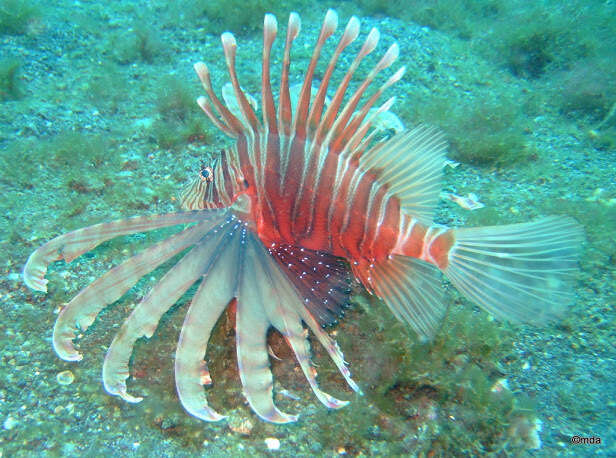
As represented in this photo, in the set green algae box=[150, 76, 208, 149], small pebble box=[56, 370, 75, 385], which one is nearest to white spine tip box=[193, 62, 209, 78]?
small pebble box=[56, 370, 75, 385]

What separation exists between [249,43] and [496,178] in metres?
5.70

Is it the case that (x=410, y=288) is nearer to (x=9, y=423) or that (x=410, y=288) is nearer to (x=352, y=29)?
(x=352, y=29)

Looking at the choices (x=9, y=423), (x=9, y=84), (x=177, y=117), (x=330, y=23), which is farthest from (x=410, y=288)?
(x=9, y=84)

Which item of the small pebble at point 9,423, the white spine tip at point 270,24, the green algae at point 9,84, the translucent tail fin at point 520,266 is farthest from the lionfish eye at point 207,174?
the green algae at point 9,84

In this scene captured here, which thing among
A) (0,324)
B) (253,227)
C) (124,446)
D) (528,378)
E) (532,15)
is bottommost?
(124,446)

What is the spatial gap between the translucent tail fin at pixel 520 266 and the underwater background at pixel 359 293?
182 mm

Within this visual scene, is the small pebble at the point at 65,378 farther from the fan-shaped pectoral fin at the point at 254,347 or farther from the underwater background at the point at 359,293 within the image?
the fan-shaped pectoral fin at the point at 254,347

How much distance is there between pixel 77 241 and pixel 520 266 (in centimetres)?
269

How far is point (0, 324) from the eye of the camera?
2922 mm

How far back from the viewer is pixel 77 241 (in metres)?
2.40

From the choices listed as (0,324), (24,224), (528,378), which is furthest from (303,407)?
(24,224)

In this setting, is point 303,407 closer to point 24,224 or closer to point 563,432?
point 563,432

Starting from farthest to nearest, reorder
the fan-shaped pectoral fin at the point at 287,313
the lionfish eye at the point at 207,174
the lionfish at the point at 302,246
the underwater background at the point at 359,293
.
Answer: the lionfish eye at the point at 207,174 < the underwater background at the point at 359,293 < the fan-shaped pectoral fin at the point at 287,313 < the lionfish at the point at 302,246

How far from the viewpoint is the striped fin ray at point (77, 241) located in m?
2.36
